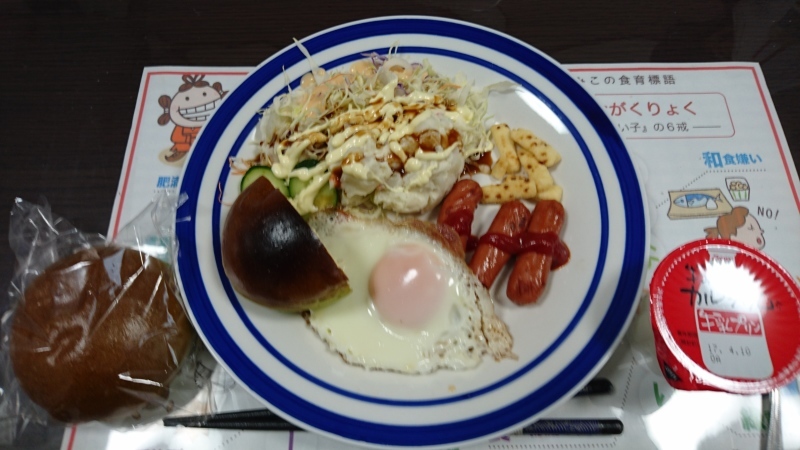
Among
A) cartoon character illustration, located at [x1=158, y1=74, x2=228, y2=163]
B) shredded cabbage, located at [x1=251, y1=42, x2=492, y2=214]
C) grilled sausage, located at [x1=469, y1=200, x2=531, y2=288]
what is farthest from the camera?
cartoon character illustration, located at [x1=158, y1=74, x2=228, y2=163]

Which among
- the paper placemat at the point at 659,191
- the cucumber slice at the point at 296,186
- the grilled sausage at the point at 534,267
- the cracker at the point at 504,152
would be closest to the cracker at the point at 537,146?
the cracker at the point at 504,152

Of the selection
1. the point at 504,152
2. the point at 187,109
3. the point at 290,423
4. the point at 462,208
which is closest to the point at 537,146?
the point at 504,152

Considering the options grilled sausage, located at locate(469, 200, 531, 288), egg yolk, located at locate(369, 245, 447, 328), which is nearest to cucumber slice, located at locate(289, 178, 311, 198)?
egg yolk, located at locate(369, 245, 447, 328)

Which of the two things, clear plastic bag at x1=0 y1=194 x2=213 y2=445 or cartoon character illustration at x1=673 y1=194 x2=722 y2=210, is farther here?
cartoon character illustration at x1=673 y1=194 x2=722 y2=210

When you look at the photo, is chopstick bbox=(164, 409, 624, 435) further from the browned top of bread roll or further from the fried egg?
the fried egg

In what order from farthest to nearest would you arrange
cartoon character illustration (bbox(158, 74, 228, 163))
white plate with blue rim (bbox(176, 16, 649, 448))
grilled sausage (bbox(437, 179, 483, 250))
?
cartoon character illustration (bbox(158, 74, 228, 163)) → grilled sausage (bbox(437, 179, 483, 250)) → white plate with blue rim (bbox(176, 16, 649, 448))

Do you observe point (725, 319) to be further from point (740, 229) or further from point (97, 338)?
point (97, 338)
